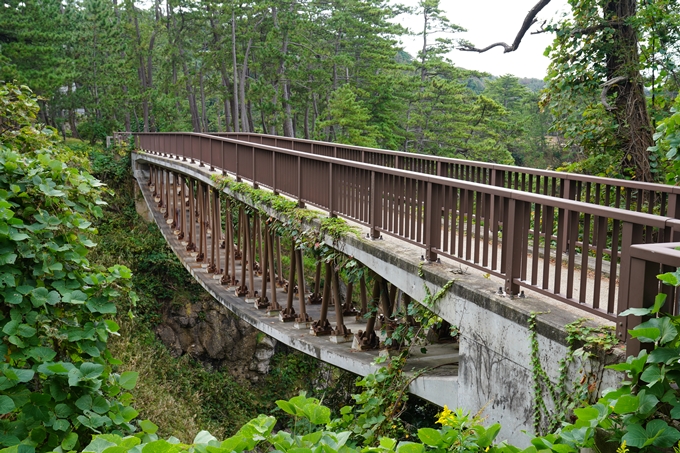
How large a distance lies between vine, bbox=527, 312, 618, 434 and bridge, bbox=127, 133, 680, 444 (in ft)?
0.24

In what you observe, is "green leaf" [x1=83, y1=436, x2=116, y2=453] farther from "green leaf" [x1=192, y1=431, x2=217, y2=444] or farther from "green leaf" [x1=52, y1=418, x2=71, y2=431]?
"green leaf" [x1=52, y1=418, x2=71, y2=431]

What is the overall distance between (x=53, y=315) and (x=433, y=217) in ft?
11.8

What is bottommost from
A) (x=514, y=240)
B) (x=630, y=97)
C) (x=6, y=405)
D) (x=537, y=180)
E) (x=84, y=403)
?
(x=84, y=403)

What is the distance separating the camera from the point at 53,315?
493 cm

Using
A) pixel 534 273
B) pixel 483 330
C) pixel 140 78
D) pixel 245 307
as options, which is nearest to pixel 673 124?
pixel 534 273

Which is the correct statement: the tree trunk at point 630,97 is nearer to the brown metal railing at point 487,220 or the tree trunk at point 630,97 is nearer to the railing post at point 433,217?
the brown metal railing at point 487,220

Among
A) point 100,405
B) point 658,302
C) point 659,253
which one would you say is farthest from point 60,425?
point 659,253

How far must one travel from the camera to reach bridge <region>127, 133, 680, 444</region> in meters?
4.54

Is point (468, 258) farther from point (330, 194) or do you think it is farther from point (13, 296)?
point (13, 296)

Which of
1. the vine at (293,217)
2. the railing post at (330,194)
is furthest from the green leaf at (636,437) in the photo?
the railing post at (330,194)

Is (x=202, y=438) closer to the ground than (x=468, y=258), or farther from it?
closer to the ground

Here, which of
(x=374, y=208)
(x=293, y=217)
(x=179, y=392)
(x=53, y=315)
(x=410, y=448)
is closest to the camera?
(x=410, y=448)

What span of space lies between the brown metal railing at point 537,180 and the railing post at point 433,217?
2.12 meters

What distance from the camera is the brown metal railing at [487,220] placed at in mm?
4453
